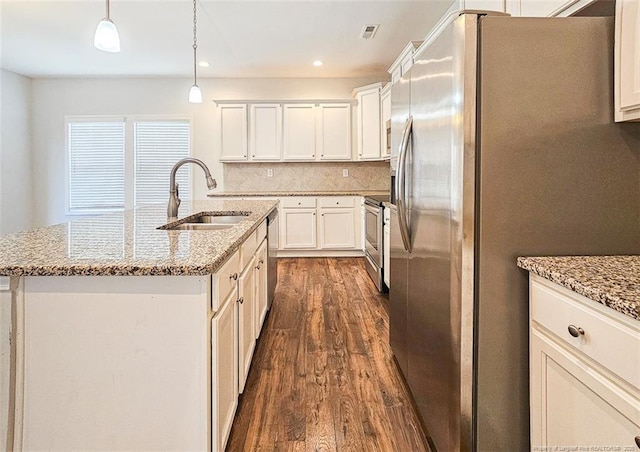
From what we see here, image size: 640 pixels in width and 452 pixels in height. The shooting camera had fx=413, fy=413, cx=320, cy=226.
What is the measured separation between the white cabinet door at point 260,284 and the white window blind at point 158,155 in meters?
3.92

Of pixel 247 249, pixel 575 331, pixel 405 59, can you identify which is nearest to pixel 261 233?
pixel 247 249

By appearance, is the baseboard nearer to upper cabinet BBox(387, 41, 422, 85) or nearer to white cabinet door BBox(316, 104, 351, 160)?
white cabinet door BBox(316, 104, 351, 160)

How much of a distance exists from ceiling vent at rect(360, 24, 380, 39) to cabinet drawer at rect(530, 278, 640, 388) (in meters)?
3.63

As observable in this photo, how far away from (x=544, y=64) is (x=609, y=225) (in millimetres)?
558

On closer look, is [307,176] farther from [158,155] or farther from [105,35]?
[105,35]

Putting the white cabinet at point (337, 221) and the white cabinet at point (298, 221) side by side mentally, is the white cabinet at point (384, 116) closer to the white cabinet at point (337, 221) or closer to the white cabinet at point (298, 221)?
the white cabinet at point (337, 221)

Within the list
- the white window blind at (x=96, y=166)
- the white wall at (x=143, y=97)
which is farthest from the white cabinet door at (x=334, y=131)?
the white window blind at (x=96, y=166)

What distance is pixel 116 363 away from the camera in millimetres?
1241

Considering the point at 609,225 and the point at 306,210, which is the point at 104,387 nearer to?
the point at 609,225

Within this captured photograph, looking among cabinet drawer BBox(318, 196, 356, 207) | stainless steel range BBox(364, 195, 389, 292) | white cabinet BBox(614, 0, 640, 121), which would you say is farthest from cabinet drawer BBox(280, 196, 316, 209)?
white cabinet BBox(614, 0, 640, 121)

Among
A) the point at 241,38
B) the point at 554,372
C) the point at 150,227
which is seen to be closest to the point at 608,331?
the point at 554,372

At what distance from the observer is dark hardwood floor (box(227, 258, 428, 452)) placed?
5.65 feet

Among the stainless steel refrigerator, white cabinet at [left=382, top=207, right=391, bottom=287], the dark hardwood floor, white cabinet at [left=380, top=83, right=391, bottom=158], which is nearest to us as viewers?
the stainless steel refrigerator

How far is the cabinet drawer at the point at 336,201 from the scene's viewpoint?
5645 millimetres
